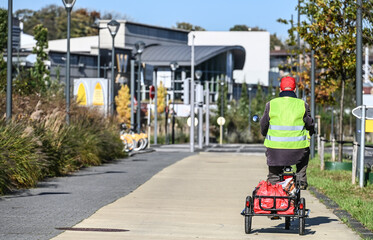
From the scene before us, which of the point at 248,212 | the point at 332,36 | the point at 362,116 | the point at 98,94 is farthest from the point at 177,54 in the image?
the point at 248,212

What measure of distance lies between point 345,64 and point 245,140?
138ft

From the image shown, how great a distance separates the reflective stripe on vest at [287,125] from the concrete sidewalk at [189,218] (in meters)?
1.05

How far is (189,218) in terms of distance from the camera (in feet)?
40.2

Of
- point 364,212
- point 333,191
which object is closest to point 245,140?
point 333,191

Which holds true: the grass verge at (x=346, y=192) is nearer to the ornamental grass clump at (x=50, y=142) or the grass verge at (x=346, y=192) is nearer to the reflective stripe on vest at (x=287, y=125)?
the reflective stripe on vest at (x=287, y=125)

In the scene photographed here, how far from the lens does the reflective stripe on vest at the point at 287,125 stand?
34.4 feet

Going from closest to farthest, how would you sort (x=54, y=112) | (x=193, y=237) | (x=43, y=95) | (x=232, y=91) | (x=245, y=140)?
(x=193, y=237), (x=54, y=112), (x=43, y=95), (x=245, y=140), (x=232, y=91)

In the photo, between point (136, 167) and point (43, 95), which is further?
point (43, 95)

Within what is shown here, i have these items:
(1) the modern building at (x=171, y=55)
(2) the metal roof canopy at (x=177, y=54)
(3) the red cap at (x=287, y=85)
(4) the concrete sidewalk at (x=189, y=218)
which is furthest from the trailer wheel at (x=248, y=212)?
(2) the metal roof canopy at (x=177, y=54)

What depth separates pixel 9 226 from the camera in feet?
35.6

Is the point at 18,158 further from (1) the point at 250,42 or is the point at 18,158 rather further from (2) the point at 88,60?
(1) the point at 250,42

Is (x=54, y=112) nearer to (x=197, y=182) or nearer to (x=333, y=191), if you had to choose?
(x=197, y=182)

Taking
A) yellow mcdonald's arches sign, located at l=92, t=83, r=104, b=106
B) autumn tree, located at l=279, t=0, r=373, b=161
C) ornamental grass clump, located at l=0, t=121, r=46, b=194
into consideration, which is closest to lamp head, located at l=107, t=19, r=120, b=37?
yellow mcdonald's arches sign, located at l=92, t=83, r=104, b=106

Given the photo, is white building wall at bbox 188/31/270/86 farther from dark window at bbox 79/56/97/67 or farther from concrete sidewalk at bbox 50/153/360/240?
concrete sidewalk at bbox 50/153/360/240
